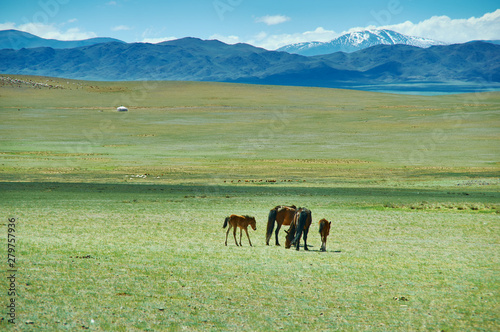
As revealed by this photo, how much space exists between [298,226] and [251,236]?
3226mm

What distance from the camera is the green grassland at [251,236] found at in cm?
972

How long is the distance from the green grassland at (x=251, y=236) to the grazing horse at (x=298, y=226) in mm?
723

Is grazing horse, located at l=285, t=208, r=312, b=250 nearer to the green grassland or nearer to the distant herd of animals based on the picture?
the distant herd of animals

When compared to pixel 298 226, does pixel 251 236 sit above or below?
below

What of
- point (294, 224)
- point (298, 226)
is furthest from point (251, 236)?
point (298, 226)

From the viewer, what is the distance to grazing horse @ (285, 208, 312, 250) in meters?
16.0

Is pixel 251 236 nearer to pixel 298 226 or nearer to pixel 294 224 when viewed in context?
pixel 294 224

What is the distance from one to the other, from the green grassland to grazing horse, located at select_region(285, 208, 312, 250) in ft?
2.37

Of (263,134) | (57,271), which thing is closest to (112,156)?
(263,134)

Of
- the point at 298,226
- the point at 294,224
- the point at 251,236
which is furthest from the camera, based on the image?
the point at 251,236

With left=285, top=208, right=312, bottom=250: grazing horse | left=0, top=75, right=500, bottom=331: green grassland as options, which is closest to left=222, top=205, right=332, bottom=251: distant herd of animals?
left=285, top=208, right=312, bottom=250: grazing horse

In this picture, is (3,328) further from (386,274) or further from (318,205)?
(318,205)

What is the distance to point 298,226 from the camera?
16.2 meters

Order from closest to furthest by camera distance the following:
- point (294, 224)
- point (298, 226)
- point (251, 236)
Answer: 1. point (298, 226)
2. point (294, 224)
3. point (251, 236)
